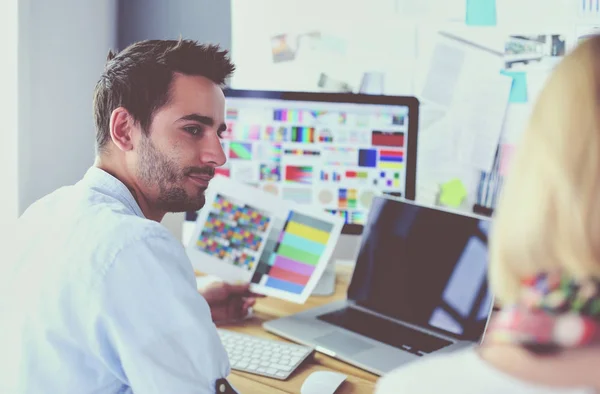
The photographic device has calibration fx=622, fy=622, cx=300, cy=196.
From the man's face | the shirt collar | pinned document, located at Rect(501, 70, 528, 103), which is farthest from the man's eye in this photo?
pinned document, located at Rect(501, 70, 528, 103)

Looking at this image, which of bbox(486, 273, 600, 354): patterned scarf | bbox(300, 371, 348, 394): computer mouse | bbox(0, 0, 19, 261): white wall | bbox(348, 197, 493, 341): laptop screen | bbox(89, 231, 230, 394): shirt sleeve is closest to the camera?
bbox(486, 273, 600, 354): patterned scarf

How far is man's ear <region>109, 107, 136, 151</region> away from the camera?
1075 mm

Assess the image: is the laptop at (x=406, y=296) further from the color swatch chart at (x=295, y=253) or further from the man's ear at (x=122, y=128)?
the man's ear at (x=122, y=128)

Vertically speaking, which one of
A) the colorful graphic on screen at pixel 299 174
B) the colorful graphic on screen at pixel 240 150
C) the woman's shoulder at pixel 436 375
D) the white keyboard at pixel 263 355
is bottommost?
the white keyboard at pixel 263 355

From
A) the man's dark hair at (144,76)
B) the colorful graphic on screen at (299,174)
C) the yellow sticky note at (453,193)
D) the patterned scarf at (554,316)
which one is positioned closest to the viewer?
the patterned scarf at (554,316)

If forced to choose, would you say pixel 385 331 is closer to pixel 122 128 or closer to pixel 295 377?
pixel 295 377

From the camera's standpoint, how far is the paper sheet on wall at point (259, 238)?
1405 mm

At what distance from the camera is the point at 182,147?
111cm

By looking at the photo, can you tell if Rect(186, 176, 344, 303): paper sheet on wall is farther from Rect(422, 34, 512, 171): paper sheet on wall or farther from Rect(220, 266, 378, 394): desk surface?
Rect(422, 34, 512, 171): paper sheet on wall

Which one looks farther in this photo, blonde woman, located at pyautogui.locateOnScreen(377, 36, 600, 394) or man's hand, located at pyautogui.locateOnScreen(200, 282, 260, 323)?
man's hand, located at pyautogui.locateOnScreen(200, 282, 260, 323)

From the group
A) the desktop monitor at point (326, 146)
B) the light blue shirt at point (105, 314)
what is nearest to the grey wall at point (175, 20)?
the desktop monitor at point (326, 146)

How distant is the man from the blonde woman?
0.43 metres

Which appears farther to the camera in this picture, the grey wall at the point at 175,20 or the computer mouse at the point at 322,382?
the grey wall at the point at 175,20

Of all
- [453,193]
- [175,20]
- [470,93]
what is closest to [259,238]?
[453,193]
